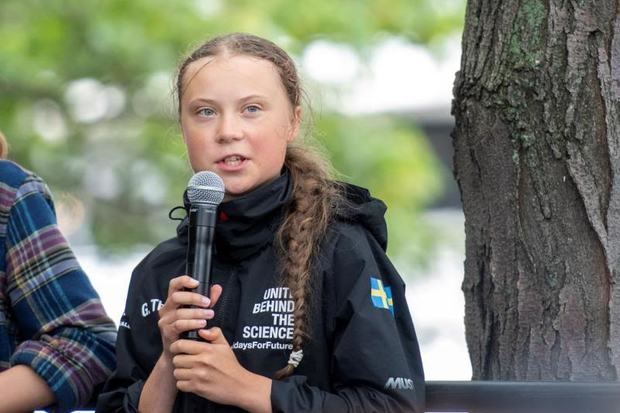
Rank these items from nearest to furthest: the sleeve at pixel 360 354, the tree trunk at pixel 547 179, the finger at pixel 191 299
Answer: the finger at pixel 191 299
the sleeve at pixel 360 354
the tree trunk at pixel 547 179

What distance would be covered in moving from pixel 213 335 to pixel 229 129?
0.51 m

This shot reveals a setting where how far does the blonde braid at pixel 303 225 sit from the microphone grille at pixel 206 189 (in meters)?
0.25

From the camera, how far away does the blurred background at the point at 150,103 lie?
872cm

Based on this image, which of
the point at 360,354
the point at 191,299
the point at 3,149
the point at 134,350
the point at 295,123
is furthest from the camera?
the point at 3,149

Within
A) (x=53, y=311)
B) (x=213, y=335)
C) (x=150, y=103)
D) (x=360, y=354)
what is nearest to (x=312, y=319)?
(x=360, y=354)

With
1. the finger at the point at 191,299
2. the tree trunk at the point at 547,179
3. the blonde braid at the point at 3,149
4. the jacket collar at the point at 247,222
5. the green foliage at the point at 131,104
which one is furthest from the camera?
the green foliage at the point at 131,104

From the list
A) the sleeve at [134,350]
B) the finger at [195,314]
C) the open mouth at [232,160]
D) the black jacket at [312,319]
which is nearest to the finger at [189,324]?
the finger at [195,314]

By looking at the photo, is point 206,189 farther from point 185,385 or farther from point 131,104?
point 131,104

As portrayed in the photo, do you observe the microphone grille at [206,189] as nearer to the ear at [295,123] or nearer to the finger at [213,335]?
the finger at [213,335]

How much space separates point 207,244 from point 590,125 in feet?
3.43

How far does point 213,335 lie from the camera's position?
269cm

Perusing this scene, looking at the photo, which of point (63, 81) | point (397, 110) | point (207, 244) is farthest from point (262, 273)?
point (397, 110)

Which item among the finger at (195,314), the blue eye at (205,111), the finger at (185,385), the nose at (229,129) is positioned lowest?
the finger at (185,385)

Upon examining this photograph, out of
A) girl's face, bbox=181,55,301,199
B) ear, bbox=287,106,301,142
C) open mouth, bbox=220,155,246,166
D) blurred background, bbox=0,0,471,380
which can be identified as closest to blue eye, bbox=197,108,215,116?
girl's face, bbox=181,55,301,199
